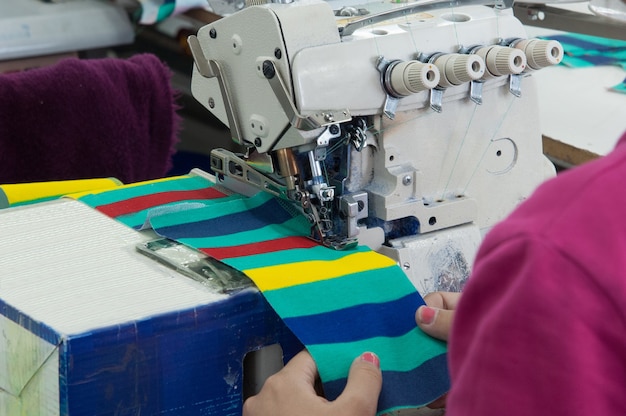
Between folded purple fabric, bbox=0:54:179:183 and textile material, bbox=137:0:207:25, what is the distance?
0.90 m

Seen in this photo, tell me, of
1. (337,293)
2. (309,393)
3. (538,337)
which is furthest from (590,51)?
(538,337)

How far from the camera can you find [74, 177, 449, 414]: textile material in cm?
117

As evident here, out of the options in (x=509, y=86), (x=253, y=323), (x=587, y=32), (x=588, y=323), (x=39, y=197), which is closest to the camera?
(x=588, y=323)

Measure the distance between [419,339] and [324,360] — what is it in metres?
0.15

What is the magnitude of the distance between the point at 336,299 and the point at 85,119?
99 centimetres

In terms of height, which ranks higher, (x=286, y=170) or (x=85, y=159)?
(x=286, y=170)

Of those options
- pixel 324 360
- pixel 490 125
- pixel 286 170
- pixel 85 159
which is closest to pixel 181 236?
pixel 286 170

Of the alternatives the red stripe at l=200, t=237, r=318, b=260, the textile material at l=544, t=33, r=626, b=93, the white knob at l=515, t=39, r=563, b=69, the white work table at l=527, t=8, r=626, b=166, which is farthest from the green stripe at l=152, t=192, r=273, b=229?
the textile material at l=544, t=33, r=626, b=93

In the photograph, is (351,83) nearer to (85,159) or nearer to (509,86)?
(509,86)

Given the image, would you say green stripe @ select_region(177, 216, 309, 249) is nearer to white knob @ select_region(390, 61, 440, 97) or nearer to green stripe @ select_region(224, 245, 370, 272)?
green stripe @ select_region(224, 245, 370, 272)

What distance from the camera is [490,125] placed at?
150cm

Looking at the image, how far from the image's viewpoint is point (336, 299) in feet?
4.04

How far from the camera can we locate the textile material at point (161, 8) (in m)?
2.97

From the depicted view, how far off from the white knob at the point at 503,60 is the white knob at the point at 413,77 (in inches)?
4.5
